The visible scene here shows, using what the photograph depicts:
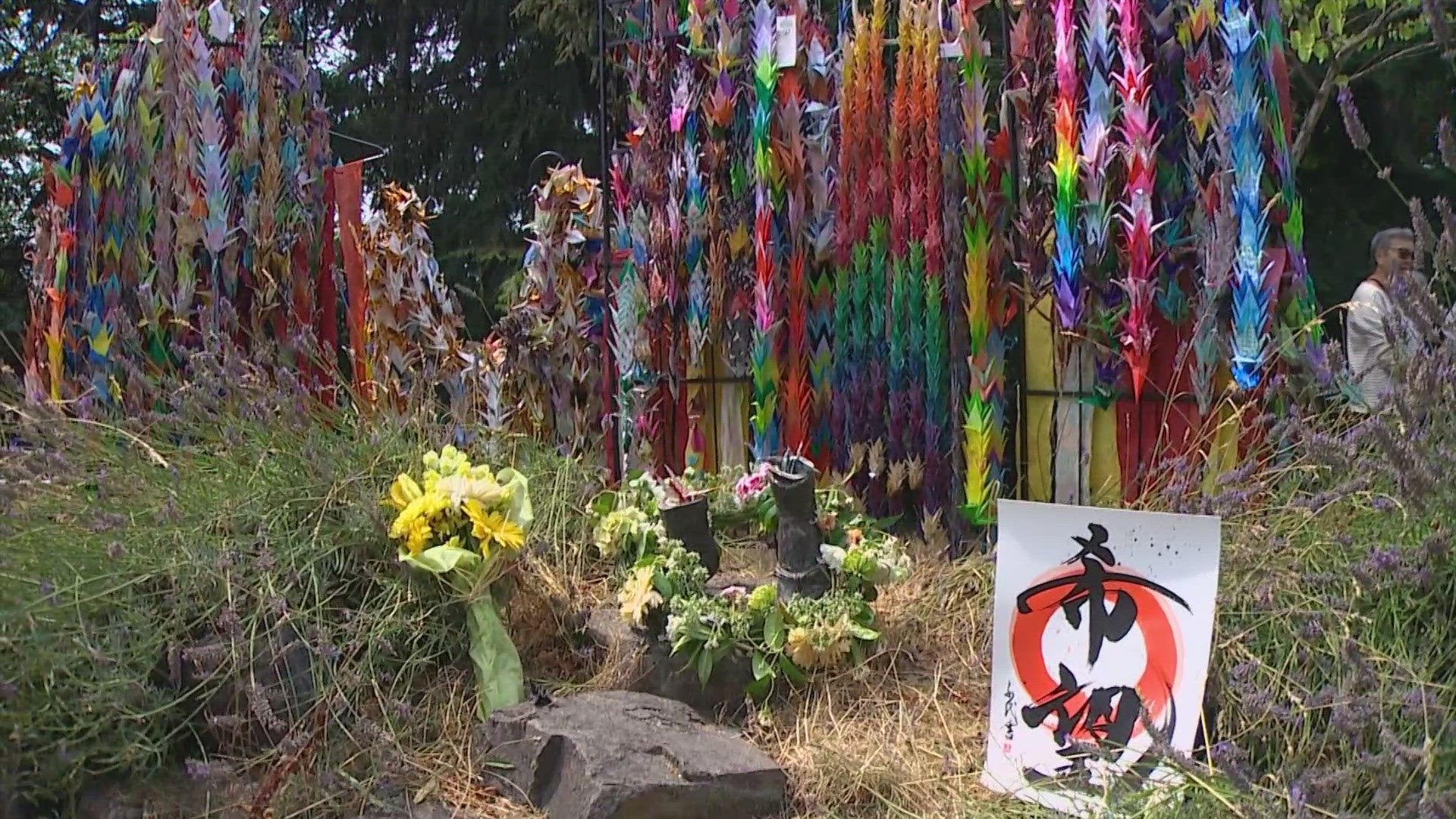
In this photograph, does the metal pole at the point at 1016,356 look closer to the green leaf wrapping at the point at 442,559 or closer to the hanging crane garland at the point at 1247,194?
the hanging crane garland at the point at 1247,194

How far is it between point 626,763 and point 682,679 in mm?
478

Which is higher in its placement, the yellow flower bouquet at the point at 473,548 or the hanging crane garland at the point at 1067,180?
the hanging crane garland at the point at 1067,180

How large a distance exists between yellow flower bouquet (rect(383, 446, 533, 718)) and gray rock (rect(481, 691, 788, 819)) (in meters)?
0.14

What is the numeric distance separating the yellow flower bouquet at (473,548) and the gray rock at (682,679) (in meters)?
0.24

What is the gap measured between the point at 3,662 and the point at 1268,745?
2070 mm

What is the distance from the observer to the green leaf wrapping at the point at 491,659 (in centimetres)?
233

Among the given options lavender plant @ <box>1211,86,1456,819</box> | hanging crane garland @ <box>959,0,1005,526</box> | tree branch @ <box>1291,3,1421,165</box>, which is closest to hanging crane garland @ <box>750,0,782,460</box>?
hanging crane garland @ <box>959,0,1005,526</box>

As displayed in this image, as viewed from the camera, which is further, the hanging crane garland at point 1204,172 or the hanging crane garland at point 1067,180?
the hanging crane garland at point 1067,180

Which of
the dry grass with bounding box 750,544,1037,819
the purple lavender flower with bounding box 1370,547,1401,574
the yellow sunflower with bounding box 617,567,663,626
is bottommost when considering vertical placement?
the dry grass with bounding box 750,544,1037,819

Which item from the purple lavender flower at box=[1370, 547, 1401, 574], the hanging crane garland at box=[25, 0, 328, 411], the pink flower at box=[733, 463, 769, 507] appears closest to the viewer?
the purple lavender flower at box=[1370, 547, 1401, 574]

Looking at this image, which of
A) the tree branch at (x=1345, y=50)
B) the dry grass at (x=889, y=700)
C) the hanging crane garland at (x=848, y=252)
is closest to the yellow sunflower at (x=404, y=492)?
the dry grass at (x=889, y=700)

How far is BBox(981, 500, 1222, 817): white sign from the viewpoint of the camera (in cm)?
196

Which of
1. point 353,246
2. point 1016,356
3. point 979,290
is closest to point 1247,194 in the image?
point 979,290

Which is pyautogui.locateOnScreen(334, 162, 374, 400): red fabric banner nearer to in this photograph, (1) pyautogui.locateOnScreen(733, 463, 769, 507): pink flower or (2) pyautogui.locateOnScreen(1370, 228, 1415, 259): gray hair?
(1) pyautogui.locateOnScreen(733, 463, 769, 507): pink flower
